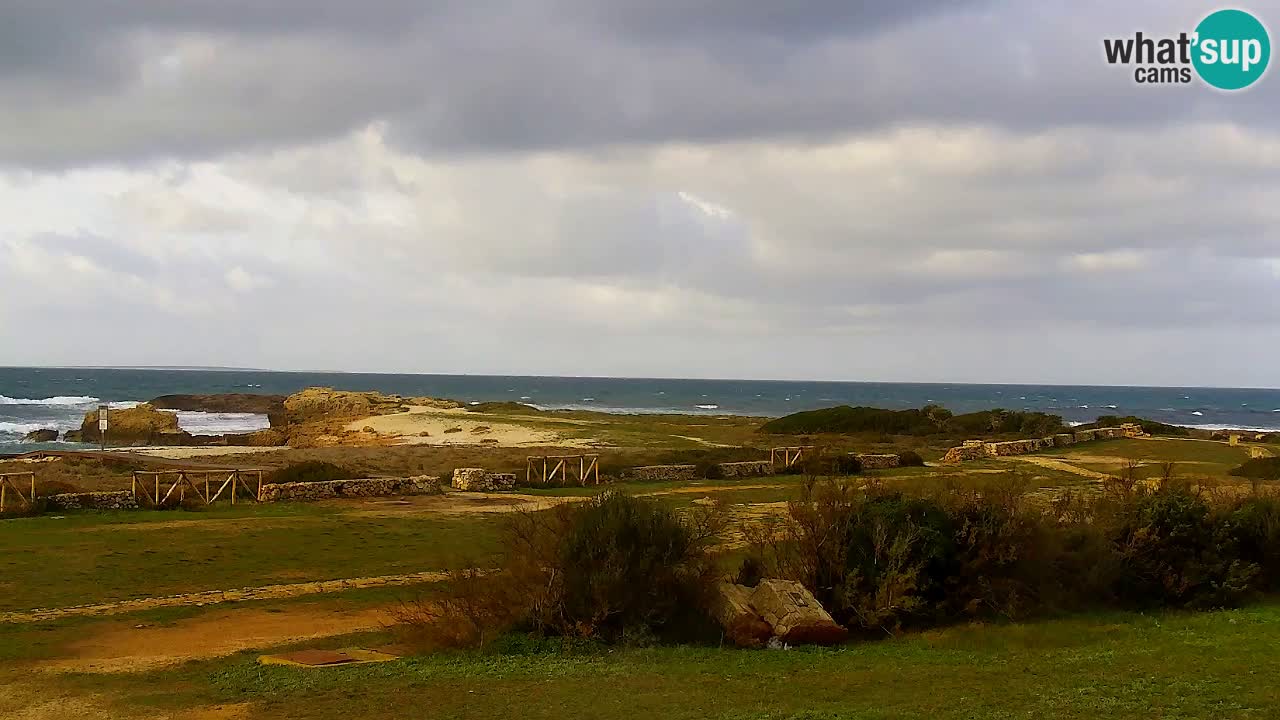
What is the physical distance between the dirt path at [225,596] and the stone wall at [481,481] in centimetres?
1398

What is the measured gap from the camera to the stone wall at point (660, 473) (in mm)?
35250

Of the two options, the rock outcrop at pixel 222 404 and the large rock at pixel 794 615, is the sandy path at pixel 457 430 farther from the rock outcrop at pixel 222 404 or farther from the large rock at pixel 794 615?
the large rock at pixel 794 615

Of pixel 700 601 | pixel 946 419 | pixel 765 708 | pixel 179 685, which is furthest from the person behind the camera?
pixel 946 419

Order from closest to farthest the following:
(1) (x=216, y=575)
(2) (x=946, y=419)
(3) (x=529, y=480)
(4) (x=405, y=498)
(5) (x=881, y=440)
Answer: (1) (x=216, y=575)
(4) (x=405, y=498)
(3) (x=529, y=480)
(5) (x=881, y=440)
(2) (x=946, y=419)

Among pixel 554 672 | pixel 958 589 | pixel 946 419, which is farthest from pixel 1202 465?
pixel 554 672

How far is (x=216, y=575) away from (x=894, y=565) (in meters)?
12.2

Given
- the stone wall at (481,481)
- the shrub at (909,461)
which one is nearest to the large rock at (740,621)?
the stone wall at (481,481)

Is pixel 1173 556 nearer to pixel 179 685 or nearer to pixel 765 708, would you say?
pixel 765 708

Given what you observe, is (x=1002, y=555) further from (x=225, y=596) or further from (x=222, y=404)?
(x=222, y=404)

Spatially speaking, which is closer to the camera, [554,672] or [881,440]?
[554,672]

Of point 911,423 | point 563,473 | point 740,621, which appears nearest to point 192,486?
point 563,473

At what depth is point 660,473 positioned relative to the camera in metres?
35.5

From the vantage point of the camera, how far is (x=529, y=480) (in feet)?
111

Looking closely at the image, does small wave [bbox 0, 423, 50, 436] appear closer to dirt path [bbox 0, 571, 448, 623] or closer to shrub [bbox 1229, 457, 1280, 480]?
dirt path [bbox 0, 571, 448, 623]
